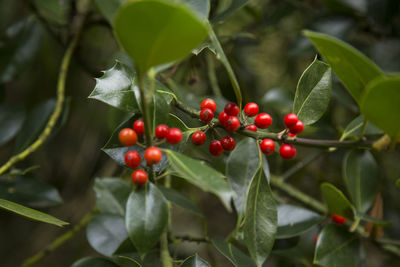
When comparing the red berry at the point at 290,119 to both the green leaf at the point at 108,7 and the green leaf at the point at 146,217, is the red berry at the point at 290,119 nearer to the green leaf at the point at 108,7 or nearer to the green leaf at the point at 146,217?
the green leaf at the point at 146,217

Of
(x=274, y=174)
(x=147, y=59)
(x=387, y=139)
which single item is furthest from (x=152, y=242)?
(x=274, y=174)

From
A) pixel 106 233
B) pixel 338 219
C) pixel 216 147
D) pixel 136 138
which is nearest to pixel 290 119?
pixel 216 147

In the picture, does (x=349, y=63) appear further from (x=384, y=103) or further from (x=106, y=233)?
(x=106, y=233)

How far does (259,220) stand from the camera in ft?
1.73

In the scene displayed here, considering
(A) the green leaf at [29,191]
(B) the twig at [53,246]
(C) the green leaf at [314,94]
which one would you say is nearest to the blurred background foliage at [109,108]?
(A) the green leaf at [29,191]

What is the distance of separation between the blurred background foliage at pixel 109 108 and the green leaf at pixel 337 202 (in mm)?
126

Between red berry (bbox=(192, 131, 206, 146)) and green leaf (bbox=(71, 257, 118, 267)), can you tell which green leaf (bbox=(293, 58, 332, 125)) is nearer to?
red berry (bbox=(192, 131, 206, 146))

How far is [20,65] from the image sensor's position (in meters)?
1.05

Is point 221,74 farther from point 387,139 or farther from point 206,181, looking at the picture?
point 206,181

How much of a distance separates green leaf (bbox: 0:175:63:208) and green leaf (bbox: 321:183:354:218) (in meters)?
0.59

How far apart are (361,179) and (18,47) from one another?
1015mm

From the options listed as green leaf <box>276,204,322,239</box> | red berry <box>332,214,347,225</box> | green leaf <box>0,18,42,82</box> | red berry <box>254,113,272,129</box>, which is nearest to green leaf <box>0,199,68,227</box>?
red berry <box>254,113,272,129</box>

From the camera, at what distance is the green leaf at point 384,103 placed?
38cm

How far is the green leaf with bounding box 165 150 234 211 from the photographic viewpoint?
0.37 meters
